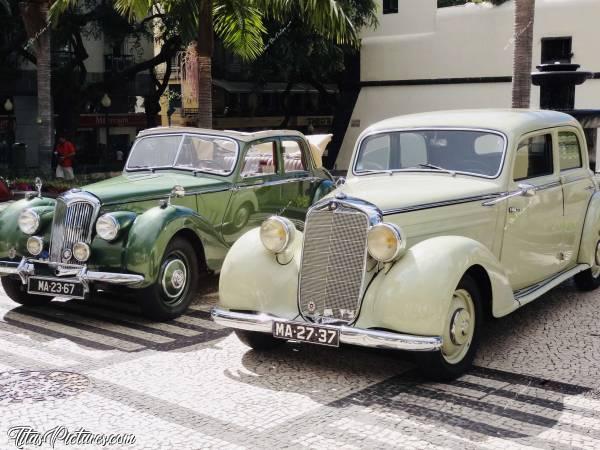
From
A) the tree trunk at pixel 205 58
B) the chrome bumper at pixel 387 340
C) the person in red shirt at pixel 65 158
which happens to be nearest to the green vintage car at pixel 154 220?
the chrome bumper at pixel 387 340

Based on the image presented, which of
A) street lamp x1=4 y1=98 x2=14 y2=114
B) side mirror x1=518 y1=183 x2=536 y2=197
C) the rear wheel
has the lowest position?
the rear wheel

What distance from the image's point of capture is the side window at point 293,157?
30.5 feet

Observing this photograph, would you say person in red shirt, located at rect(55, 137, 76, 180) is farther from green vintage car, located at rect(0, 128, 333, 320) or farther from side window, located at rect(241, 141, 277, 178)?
side window, located at rect(241, 141, 277, 178)

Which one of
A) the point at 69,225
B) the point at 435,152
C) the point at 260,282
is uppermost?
the point at 435,152

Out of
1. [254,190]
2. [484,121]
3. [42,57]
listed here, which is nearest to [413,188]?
[484,121]

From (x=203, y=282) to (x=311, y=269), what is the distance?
374cm

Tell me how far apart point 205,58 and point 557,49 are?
14.1m

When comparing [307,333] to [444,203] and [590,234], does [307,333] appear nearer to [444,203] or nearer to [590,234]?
[444,203]

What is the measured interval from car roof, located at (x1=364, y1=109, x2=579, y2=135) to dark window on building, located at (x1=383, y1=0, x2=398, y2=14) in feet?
65.7

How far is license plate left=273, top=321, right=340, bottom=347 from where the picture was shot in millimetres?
5148

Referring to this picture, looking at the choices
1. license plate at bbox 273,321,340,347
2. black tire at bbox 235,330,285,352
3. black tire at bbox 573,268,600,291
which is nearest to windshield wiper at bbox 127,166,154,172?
black tire at bbox 235,330,285,352

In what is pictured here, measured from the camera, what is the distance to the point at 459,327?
214 inches

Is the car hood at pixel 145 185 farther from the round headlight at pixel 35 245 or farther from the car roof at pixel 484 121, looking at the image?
the car roof at pixel 484 121

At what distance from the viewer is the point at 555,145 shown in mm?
7336
